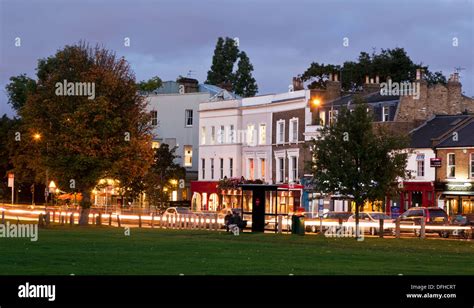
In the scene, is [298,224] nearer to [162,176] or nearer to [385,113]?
[385,113]

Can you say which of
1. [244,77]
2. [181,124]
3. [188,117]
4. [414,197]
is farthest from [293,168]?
[244,77]

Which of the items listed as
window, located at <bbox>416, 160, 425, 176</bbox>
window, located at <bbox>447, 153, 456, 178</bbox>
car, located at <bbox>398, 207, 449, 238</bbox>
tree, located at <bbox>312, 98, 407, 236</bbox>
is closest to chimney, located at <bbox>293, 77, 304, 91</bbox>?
window, located at <bbox>416, 160, 425, 176</bbox>

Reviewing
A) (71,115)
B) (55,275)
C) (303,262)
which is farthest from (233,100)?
(55,275)

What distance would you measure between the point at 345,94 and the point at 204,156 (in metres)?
17.8

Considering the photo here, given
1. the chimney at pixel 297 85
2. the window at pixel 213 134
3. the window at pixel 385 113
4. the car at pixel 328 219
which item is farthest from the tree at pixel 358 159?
the window at pixel 213 134

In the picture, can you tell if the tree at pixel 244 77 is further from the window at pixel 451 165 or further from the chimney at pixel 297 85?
the window at pixel 451 165

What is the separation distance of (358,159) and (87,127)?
735 inches

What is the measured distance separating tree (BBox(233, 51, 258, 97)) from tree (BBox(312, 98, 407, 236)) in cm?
8802

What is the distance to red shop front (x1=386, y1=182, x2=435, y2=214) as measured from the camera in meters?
89.3

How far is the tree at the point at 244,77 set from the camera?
502 ft

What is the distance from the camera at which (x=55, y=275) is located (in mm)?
30797

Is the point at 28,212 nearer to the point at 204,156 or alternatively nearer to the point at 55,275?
the point at 204,156
